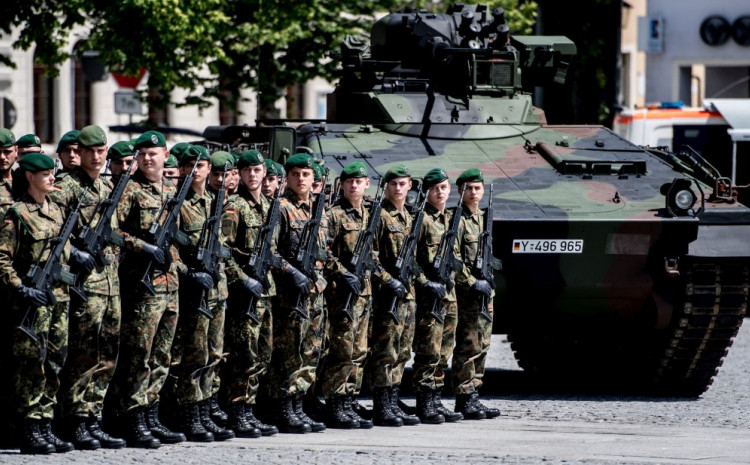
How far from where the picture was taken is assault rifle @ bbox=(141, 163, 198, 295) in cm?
1039

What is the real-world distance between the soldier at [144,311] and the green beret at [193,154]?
0.32 m

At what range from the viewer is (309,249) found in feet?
37.2

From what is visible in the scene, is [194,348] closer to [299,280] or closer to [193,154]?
[299,280]

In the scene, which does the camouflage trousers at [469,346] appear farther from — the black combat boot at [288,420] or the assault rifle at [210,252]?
the assault rifle at [210,252]

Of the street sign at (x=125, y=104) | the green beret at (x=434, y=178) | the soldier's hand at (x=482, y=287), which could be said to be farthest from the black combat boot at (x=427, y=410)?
the street sign at (x=125, y=104)

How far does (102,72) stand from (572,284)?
11.8 m

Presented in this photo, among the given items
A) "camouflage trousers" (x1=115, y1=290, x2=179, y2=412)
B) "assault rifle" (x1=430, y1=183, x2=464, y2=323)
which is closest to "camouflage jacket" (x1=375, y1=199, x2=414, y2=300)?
"assault rifle" (x1=430, y1=183, x2=464, y2=323)

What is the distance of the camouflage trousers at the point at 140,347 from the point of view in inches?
410

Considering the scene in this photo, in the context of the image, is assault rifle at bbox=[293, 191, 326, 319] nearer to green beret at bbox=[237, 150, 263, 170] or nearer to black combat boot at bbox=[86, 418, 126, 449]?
green beret at bbox=[237, 150, 263, 170]

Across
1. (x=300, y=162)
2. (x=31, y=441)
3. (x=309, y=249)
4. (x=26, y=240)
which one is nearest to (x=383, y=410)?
(x=309, y=249)

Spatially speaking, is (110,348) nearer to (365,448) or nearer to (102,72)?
(365,448)

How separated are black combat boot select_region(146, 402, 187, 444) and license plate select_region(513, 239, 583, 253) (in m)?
3.60

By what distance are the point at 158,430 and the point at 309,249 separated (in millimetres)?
1497

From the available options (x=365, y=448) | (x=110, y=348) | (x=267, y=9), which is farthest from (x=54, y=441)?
(x=267, y=9)
